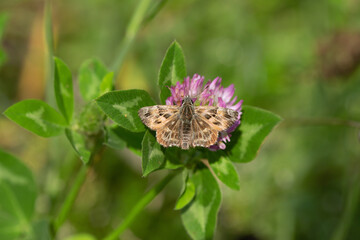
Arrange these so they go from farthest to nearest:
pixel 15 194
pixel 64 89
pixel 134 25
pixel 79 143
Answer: pixel 134 25 → pixel 15 194 → pixel 64 89 → pixel 79 143

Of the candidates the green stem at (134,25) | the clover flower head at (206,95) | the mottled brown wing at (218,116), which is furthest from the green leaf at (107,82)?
the green stem at (134,25)

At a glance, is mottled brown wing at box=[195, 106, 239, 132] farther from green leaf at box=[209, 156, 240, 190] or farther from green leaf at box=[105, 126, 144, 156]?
green leaf at box=[105, 126, 144, 156]

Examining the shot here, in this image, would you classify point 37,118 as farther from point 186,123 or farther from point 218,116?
point 218,116

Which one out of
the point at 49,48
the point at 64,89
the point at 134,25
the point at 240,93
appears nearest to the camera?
the point at 64,89

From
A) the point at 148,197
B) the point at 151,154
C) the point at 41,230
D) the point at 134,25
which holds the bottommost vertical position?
the point at 41,230

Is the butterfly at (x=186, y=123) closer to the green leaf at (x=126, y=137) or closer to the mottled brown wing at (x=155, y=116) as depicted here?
the mottled brown wing at (x=155, y=116)

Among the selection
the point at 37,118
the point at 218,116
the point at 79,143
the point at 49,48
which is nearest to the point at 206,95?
the point at 218,116

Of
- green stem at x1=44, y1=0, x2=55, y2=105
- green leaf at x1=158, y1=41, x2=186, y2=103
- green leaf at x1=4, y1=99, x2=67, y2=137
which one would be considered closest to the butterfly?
green leaf at x1=158, y1=41, x2=186, y2=103

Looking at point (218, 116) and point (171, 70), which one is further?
point (171, 70)
